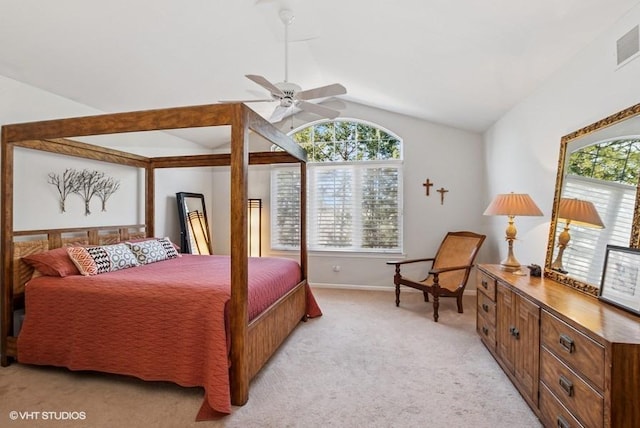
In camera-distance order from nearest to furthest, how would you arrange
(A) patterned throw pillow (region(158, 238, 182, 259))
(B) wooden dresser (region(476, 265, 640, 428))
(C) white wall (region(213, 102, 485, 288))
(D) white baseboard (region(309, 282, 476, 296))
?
1. (B) wooden dresser (region(476, 265, 640, 428))
2. (A) patterned throw pillow (region(158, 238, 182, 259))
3. (C) white wall (region(213, 102, 485, 288))
4. (D) white baseboard (region(309, 282, 476, 296))

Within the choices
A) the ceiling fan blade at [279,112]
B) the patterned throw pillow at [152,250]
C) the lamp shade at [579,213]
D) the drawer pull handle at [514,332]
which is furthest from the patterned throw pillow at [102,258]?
the lamp shade at [579,213]

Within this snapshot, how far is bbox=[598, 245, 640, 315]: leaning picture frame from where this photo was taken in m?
1.66

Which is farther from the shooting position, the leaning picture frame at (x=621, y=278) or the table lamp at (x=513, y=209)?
the table lamp at (x=513, y=209)

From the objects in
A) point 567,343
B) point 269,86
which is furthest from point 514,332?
point 269,86

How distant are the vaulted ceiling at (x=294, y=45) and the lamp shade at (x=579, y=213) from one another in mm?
1150

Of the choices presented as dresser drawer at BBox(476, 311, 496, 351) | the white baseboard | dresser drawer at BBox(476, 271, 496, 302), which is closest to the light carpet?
dresser drawer at BBox(476, 311, 496, 351)

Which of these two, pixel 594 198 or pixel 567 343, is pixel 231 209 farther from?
pixel 594 198

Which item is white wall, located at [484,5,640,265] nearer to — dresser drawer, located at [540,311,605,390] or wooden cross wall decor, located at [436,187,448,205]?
wooden cross wall decor, located at [436,187,448,205]

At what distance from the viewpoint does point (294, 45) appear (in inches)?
131

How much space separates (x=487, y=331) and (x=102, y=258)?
3.58 m

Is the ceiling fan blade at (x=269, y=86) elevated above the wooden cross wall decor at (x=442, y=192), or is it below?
above

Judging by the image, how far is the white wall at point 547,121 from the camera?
2047 millimetres

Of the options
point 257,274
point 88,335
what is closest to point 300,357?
point 257,274

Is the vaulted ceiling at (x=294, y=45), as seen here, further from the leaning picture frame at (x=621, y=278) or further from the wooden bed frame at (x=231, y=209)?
the leaning picture frame at (x=621, y=278)
